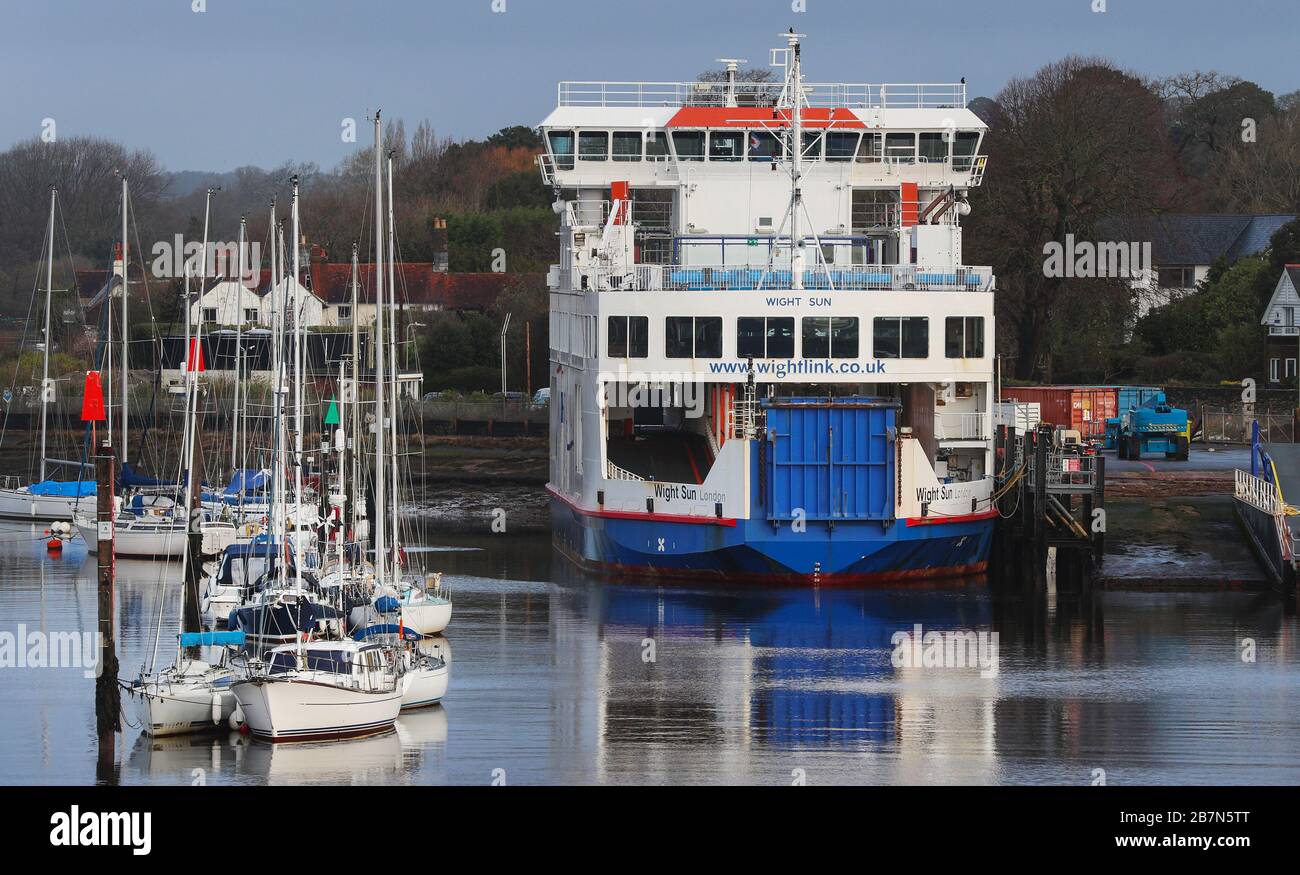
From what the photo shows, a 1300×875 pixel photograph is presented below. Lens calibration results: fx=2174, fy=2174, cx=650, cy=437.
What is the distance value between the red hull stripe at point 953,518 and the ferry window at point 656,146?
11985 mm

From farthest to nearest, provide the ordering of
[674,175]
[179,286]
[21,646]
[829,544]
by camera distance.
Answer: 1. [179,286]
2. [674,175]
3. [829,544]
4. [21,646]

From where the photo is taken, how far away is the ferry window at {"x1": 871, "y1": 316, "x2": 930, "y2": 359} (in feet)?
143

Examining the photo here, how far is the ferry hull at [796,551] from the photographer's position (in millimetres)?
42562

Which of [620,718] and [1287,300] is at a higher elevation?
[1287,300]

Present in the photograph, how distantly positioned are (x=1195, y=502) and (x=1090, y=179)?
27.2 metres

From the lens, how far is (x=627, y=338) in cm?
4438

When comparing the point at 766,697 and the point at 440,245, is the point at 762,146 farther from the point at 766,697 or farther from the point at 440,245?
the point at 440,245

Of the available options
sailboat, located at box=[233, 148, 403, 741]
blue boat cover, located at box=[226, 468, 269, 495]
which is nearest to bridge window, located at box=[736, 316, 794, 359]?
sailboat, located at box=[233, 148, 403, 741]

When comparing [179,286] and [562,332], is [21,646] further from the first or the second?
[179,286]

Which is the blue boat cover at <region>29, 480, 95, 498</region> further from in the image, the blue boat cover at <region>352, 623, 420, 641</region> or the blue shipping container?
the blue boat cover at <region>352, 623, 420, 641</region>

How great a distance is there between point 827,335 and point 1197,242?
6246cm

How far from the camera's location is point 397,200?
123 meters

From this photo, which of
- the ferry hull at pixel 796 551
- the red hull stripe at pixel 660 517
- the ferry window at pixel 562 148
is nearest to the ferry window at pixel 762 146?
the ferry window at pixel 562 148
